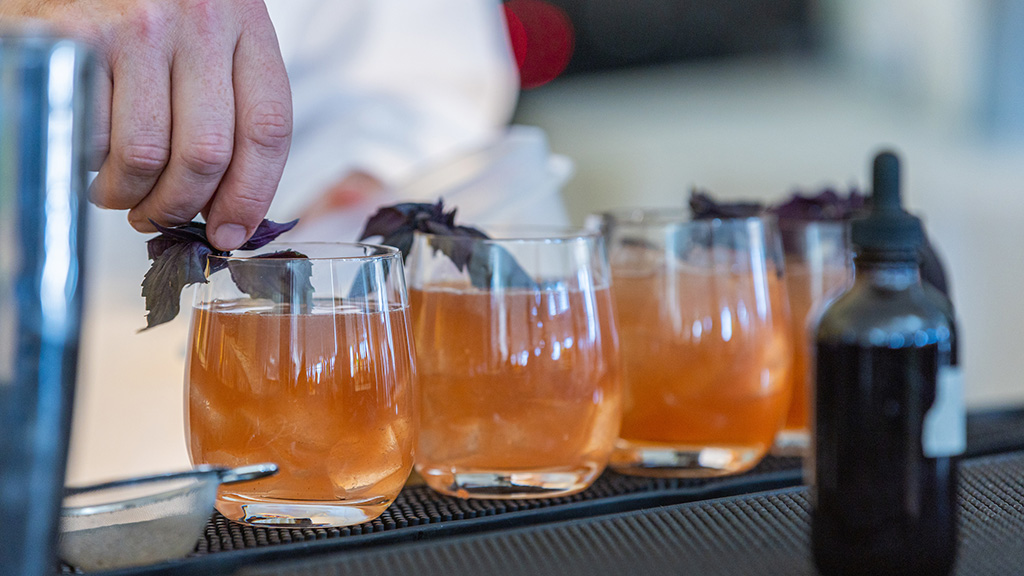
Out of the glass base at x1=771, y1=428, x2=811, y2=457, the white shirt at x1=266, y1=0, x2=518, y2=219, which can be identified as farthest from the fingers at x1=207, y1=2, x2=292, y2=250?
the white shirt at x1=266, y1=0, x2=518, y2=219

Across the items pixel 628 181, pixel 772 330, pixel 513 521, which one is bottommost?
pixel 513 521

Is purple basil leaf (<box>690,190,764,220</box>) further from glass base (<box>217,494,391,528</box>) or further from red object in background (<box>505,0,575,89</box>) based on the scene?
red object in background (<box>505,0,575,89</box>)

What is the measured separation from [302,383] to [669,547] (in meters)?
0.23

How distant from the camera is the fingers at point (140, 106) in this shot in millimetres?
547

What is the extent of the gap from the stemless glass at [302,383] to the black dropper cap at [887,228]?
0.91ft

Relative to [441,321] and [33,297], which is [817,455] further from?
[33,297]

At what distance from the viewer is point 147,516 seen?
54cm

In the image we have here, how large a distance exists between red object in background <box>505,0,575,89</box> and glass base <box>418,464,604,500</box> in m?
Answer: 3.76

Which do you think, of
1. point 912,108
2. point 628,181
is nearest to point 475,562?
point 912,108

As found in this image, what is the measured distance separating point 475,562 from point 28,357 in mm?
256

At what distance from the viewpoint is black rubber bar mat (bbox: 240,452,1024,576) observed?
523mm

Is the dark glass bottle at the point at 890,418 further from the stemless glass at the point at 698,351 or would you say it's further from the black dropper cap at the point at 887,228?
the stemless glass at the point at 698,351

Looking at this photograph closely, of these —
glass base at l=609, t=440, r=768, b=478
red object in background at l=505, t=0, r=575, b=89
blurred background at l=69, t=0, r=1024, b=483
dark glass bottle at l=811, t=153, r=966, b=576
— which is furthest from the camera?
red object in background at l=505, t=0, r=575, b=89

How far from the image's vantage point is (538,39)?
14.3ft
